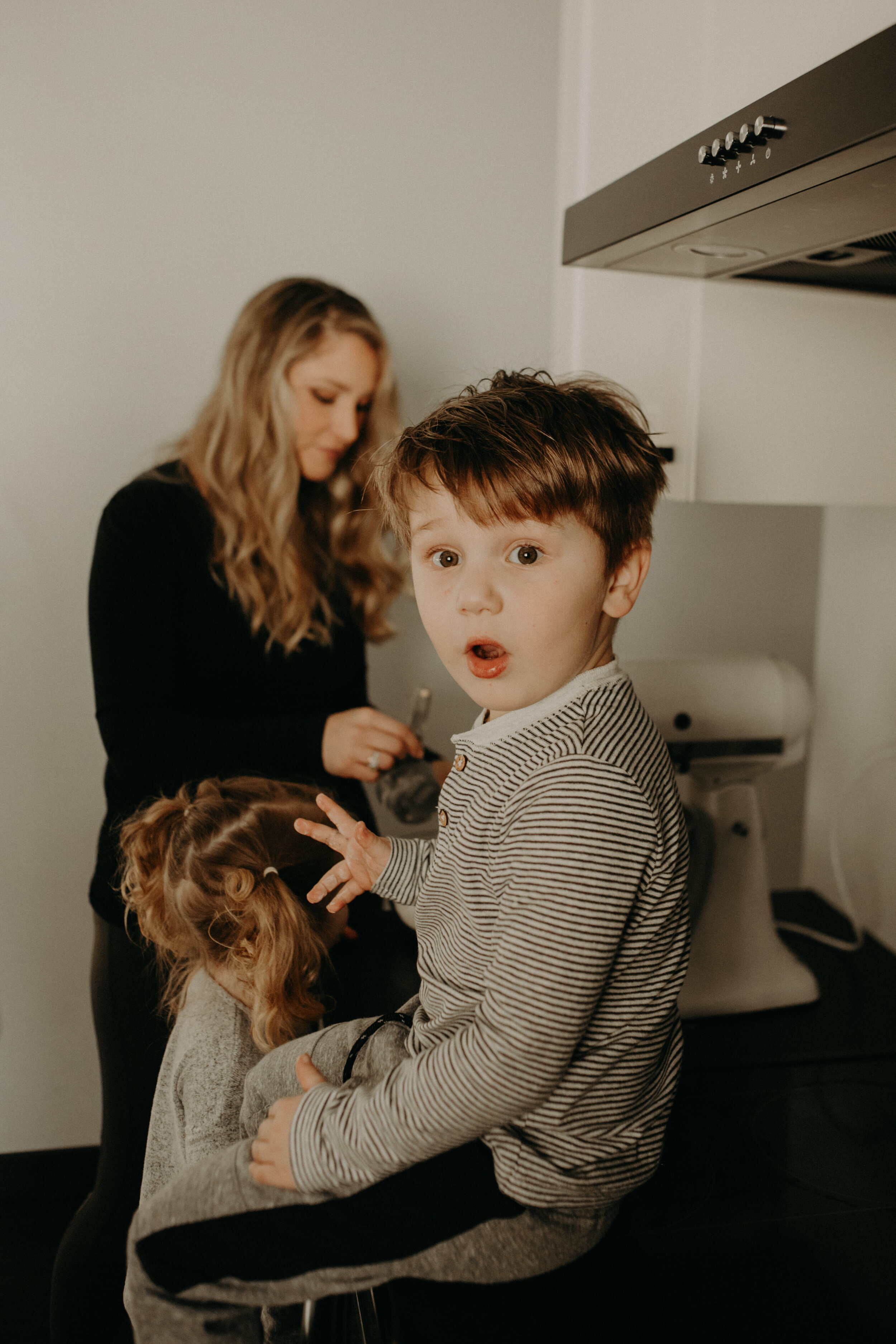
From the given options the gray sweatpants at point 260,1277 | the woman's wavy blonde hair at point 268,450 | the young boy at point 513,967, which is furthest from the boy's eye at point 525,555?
the woman's wavy blonde hair at point 268,450

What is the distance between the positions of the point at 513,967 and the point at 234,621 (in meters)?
0.83

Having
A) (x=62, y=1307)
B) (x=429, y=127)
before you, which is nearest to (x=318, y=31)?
(x=429, y=127)

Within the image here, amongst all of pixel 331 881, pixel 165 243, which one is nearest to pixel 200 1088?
pixel 331 881

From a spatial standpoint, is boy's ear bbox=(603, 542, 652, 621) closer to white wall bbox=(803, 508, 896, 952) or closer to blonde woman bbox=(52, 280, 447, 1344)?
blonde woman bbox=(52, 280, 447, 1344)

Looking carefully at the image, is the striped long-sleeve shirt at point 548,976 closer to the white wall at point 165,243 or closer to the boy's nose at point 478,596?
the boy's nose at point 478,596

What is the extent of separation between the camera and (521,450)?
68 cm

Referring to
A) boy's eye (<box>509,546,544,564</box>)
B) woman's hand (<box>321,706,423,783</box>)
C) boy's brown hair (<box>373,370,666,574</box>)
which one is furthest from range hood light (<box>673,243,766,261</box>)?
woman's hand (<box>321,706,423,783</box>)

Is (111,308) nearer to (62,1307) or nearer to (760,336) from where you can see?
(760,336)

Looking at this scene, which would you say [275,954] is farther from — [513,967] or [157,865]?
[513,967]

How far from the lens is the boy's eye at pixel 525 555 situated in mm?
678

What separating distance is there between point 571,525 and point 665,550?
1.20 m

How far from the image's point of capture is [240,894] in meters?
0.95

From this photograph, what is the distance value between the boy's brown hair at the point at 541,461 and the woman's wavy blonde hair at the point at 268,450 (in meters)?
0.60

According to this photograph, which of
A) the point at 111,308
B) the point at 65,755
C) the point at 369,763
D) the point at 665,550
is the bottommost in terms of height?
the point at 65,755
